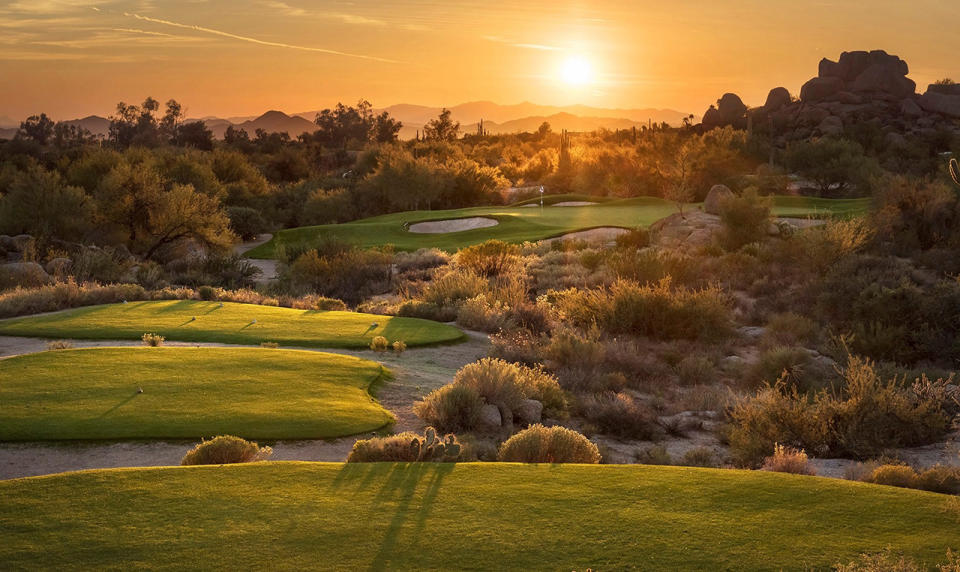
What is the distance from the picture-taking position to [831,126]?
91125 millimetres

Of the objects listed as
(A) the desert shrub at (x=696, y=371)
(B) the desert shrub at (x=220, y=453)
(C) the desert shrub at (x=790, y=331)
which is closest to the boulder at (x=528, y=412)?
(A) the desert shrub at (x=696, y=371)

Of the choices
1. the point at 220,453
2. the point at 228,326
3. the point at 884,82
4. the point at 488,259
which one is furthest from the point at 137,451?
the point at 884,82

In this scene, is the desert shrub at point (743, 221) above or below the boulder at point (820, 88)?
below

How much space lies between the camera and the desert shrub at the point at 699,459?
12.7 meters

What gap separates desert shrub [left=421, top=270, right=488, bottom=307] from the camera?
1025 inches

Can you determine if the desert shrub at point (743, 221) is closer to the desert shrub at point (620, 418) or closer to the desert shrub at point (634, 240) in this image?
the desert shrub at point (634, 240)

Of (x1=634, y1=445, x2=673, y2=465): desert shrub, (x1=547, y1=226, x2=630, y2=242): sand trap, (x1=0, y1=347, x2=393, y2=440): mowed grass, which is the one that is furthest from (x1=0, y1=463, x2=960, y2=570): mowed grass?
(x1=547, y1=226, x2=630, y2=242): sand trap

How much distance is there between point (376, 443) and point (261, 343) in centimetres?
913

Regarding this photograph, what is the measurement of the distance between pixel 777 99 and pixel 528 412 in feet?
360

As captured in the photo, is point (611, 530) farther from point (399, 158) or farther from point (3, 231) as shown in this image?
point (399, 158)

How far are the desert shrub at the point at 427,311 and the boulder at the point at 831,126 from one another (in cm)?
7316

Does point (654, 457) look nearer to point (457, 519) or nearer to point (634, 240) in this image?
point (457, 519)

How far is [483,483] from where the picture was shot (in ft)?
27.3

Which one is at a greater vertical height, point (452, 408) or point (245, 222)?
point (452, 408)
